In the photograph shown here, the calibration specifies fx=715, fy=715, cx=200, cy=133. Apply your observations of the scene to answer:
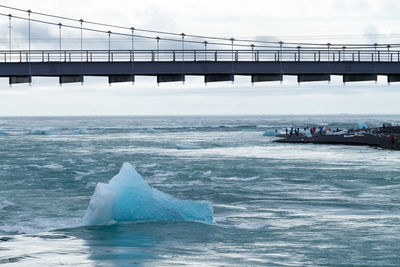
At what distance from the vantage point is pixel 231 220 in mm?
28031

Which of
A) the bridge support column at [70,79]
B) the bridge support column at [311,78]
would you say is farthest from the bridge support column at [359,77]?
the bridge support column at [70,79]

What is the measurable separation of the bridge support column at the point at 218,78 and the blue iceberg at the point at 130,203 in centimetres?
3646

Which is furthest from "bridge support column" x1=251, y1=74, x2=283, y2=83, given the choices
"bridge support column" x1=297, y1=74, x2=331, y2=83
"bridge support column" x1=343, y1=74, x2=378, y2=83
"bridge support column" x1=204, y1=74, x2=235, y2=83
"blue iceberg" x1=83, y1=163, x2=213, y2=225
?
"blue iceberg" x1=83, y1=163, x2=213, y2=225

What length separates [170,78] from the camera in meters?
61.6

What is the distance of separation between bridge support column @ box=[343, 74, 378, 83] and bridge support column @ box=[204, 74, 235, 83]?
11.0 metres

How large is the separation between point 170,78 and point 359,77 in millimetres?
17365

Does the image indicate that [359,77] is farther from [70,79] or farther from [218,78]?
[70,79]

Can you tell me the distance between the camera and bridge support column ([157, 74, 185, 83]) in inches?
2399

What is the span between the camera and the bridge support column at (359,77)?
6450cm

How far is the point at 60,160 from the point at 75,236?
1625 inches

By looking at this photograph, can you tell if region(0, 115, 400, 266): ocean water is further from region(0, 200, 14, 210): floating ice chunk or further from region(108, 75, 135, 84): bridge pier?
region(108, 75, 135, 84): bridge pier

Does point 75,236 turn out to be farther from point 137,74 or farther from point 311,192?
point 137,74

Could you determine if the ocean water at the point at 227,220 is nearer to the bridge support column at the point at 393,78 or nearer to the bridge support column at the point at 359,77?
the bridge support column at the point at 359,77

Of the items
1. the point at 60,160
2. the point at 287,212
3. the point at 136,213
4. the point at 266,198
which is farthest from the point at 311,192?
the point at 60,160
